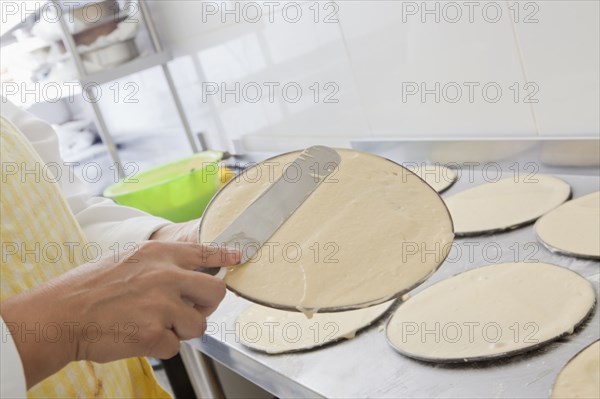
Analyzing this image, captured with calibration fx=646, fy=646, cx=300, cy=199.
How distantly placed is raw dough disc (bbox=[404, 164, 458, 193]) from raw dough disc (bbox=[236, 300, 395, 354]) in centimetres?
44

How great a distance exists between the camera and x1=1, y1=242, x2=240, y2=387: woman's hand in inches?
25.8

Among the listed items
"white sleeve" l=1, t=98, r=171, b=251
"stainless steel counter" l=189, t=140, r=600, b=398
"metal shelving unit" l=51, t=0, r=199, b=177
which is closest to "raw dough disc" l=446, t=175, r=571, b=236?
"stainless steel counter" l=189, t=140, r=600, b=398

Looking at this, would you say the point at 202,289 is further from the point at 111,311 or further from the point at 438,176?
the point at 438,176

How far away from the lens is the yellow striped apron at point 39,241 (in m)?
0.90

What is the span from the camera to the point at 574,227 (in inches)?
41.3

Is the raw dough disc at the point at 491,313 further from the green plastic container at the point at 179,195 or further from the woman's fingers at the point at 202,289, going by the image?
the green plastic container at the point at 179,195

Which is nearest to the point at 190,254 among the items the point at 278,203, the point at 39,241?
the point at 278,203

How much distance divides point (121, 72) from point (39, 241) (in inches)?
58.2

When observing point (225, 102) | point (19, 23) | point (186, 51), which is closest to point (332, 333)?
point (225, 102)

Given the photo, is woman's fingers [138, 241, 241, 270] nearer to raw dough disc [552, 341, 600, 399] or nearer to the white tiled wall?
raw dough disc [552, 341, 600, 399]

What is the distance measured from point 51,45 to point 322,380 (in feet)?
6.07

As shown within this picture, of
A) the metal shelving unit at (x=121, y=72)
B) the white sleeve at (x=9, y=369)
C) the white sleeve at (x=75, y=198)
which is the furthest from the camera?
the metal shelving unit at (x=121, y=72)

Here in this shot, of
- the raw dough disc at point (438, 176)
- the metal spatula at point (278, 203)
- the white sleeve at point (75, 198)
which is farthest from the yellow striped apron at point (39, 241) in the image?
the raw dough disc at point (438, 176)

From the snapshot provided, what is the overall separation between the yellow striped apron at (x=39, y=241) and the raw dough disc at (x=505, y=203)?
2.21 ft
